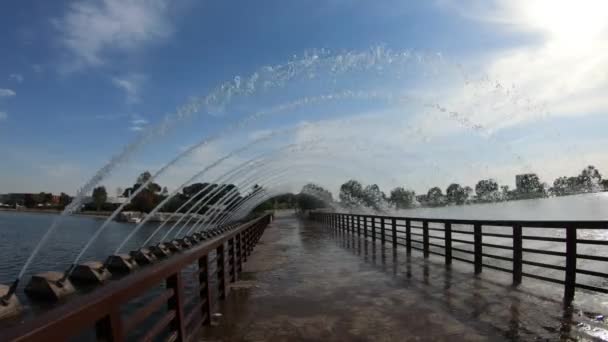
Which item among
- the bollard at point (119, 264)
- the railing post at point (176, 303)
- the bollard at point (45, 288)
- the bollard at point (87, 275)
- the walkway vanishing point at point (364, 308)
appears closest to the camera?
the railing post at point (176, 303)

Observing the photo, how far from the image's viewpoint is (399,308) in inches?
229

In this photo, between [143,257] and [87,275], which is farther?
[143,257]

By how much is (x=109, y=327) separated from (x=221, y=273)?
4.11 metres

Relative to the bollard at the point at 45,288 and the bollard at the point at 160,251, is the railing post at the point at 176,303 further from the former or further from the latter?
the bollard at the point at 160,251

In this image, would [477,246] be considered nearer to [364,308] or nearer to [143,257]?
[364,308]

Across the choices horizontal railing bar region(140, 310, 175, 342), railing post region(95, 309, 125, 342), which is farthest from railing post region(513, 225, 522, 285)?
railing post region(95, 309, 125, 342)

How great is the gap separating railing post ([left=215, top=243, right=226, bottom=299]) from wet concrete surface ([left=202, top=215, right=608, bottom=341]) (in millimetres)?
169

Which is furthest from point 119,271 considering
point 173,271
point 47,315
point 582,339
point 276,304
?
point 582,339

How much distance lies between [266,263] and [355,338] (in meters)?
6.49

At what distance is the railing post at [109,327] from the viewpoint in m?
2.34

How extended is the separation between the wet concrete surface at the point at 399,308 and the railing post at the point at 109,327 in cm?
242

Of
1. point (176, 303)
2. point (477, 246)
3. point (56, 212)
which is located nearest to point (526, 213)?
point (477, 246)

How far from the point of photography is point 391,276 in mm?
8367

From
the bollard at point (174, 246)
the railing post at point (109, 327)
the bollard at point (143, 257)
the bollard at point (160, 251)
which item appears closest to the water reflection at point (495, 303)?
the railing post at point (109, 327)
